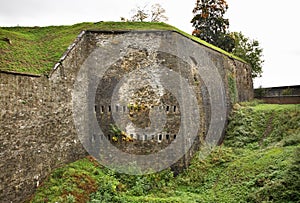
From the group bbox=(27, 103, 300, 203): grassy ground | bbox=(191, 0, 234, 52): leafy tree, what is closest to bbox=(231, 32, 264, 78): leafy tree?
bbox=(191, 0, 234, 52): leafy tree

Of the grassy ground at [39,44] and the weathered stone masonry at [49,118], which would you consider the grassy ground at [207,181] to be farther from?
the grassy ground at [39,44]

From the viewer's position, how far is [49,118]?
968 cm

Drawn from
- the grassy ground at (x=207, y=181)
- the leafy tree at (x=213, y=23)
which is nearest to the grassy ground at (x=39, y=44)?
the grassy ground at (x=207, y=181)

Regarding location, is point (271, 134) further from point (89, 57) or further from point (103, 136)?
point (89, 57)

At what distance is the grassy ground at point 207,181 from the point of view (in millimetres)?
8781

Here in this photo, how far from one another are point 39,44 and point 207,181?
9.59 m

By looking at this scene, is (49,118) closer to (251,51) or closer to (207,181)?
(207,181)

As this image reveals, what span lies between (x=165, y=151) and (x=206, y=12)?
2022 cm

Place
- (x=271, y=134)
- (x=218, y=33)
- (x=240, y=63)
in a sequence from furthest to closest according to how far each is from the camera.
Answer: (x=218, y=33)
(x=240, y=63)
(x=271, y=134)

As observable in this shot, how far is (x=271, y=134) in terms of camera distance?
580 inches

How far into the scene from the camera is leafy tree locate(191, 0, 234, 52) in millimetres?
27688

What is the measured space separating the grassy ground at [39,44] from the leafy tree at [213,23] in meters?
14.2

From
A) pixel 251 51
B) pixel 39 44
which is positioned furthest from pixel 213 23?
pixel 39 44

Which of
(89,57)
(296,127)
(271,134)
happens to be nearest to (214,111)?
(271,134)
